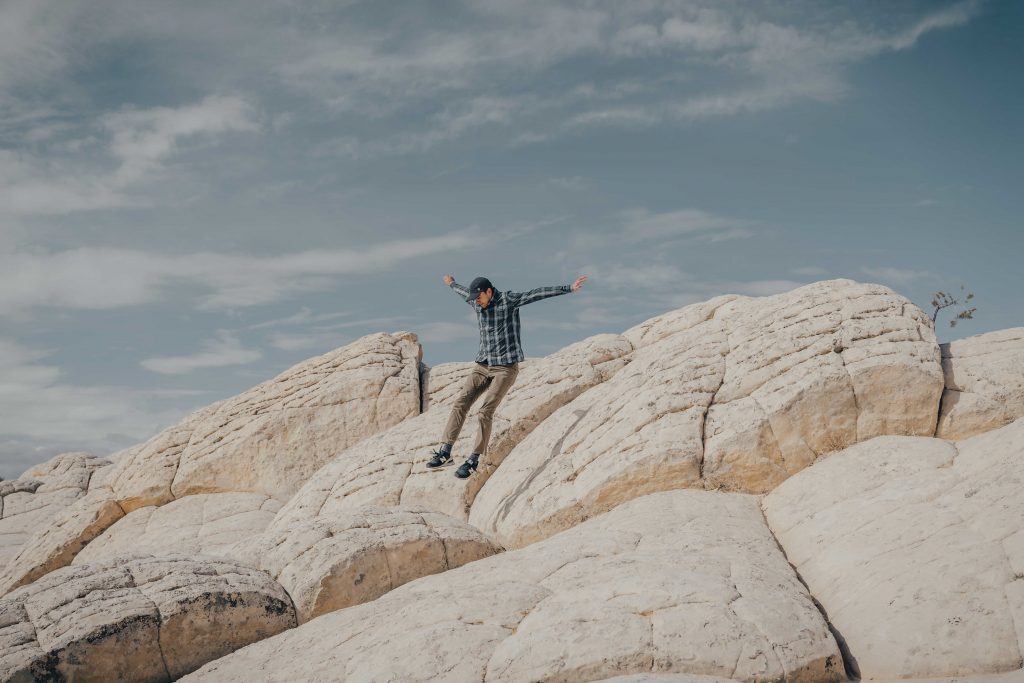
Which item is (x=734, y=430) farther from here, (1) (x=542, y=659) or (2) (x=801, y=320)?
(1) (x=542, y=659)

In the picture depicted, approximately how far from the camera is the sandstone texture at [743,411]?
1244cm

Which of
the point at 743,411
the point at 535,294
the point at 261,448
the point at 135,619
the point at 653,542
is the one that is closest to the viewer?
the point at 135,619

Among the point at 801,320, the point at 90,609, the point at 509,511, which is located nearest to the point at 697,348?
the point at 801,320

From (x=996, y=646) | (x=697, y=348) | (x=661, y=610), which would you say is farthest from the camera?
(x=697, y=348)

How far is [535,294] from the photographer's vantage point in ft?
47.3

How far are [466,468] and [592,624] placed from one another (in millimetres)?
8444

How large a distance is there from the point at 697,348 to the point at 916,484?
5538mm

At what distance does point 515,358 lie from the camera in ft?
47.9

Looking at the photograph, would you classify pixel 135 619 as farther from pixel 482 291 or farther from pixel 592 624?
pixel 482 291

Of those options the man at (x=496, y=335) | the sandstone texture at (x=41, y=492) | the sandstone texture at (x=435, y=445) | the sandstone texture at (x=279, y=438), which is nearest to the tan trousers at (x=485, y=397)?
the man at (x=496, y=335)

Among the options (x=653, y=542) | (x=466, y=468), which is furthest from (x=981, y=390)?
(x=466, y=468)

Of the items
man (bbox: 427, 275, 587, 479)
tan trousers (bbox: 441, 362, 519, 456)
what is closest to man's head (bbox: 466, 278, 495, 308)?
man (bbox: 427, 275, 587, 479)

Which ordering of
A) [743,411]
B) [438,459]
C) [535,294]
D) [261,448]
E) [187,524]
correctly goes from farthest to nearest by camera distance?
1. [261,448]
2. [187,524]
3. [438,459]
4. [535,294]
5. [743,411]

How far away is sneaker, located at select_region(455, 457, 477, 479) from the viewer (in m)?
15.3
